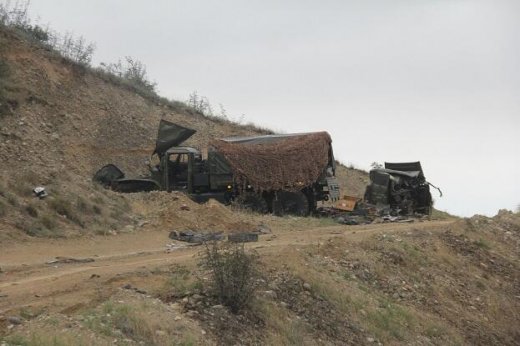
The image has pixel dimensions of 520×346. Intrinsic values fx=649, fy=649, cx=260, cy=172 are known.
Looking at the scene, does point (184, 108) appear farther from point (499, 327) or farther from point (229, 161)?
point (499, 327)

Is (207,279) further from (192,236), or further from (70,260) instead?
(192,236)

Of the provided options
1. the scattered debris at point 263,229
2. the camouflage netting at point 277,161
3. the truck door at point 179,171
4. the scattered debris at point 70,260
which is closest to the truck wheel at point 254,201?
the camouflage netting at point 277,161

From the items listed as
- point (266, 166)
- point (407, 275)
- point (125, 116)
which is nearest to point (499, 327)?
point (407, 275)

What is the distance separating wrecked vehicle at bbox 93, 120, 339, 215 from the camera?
22906 mm

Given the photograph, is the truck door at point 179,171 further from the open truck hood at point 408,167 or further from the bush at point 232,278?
the bush at point 232,278

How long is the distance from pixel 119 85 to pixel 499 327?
90.3 ft

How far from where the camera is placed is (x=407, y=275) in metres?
12.9

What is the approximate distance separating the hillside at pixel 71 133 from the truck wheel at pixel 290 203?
5.82 m

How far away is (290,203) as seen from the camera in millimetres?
23516

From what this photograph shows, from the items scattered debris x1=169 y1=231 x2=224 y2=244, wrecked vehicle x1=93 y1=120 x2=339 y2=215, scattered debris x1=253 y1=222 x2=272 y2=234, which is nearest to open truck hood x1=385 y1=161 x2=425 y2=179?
wrecked vehicle x1=93 y1=120 x2=339 y2=215

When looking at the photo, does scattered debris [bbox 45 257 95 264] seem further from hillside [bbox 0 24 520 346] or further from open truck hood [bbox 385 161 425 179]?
open truck hood [bbox 385 161 425 179]

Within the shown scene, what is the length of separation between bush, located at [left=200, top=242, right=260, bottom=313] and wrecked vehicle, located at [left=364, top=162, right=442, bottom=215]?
1507 cm

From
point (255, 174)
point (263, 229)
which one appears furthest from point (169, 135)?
point (263, 229)

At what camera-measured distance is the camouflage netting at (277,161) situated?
75.0ft
